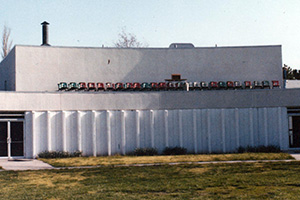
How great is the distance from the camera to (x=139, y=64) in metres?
32.0

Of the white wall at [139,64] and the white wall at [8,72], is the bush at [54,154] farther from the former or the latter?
the white wall at [8,72]

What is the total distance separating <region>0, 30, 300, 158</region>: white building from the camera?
83.9ft

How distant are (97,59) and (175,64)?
5.60m

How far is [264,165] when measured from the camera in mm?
19859

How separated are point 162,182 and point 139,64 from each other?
56.8 ft

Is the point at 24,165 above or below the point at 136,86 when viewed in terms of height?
below

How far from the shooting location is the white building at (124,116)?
25562 millimetres

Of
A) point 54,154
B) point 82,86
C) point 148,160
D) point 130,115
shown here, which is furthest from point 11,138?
point 148,160

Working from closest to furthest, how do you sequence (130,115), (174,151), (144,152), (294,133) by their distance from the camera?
(144,152) < (174,151) < (130,115) < (294,133)

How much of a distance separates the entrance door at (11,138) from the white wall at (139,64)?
15.8 feet

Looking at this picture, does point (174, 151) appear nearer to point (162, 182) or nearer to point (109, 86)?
point (109, 86)

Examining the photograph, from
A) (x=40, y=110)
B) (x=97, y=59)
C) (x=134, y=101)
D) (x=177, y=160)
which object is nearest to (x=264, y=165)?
(x=177, y=160)

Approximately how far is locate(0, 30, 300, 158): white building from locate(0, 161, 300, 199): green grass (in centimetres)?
658

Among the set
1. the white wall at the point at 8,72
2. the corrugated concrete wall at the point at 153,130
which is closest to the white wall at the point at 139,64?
the white wall at the point at 8,72
